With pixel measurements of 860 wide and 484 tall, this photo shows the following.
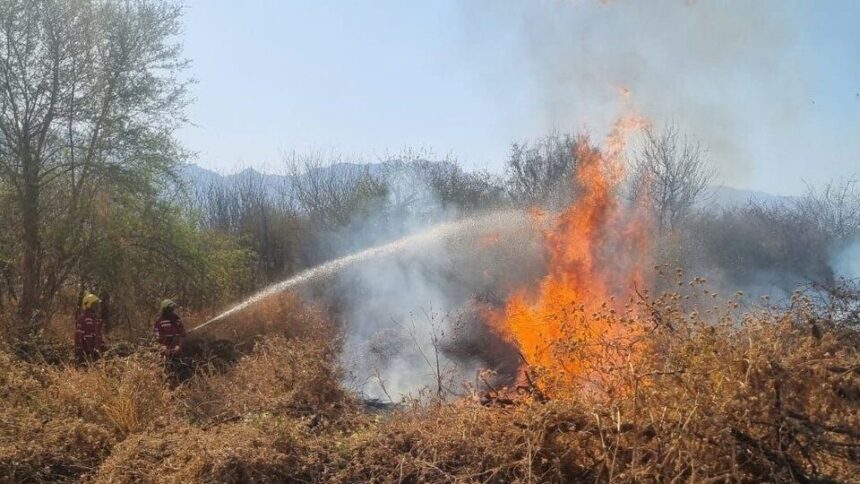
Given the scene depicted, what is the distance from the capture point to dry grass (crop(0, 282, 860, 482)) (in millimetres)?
3770

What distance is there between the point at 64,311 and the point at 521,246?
37.8 ft

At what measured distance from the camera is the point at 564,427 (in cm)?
447

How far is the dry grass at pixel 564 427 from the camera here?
377 cm

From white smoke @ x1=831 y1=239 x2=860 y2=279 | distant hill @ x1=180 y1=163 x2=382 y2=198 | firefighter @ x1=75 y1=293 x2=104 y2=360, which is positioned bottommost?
white smoke @ x1=831 y1=239 x2=860 y2=279

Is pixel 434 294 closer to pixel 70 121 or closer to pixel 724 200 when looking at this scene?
pixel 70 121

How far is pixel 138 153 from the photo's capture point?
14461 mm

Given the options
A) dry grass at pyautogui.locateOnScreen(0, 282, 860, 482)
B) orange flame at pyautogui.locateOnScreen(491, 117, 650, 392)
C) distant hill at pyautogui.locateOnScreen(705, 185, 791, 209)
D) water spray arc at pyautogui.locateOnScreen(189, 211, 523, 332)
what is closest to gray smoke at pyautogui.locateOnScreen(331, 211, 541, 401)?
water spray arc at pyautogui.locateOnScreen(189, 211, 523, 332)

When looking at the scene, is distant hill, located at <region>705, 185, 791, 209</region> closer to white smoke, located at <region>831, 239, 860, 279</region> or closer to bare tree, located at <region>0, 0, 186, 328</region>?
white smoke, located at <region>831, 239, 860, 279</region>

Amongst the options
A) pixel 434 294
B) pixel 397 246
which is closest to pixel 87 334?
pixel 434 294

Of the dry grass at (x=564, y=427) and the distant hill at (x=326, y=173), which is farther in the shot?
the distant hill at (x=326, y=173)

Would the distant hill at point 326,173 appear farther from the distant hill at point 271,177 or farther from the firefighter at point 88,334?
the firefighter at point 88,334

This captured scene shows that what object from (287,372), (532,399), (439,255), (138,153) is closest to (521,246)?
(439,255)

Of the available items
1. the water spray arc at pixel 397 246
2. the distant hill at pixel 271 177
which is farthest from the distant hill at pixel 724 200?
the distant hill at pixel 271 177

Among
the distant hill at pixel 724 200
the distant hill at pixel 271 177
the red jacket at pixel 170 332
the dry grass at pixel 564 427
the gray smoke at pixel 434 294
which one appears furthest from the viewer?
the distant hill at pixel 271 177
